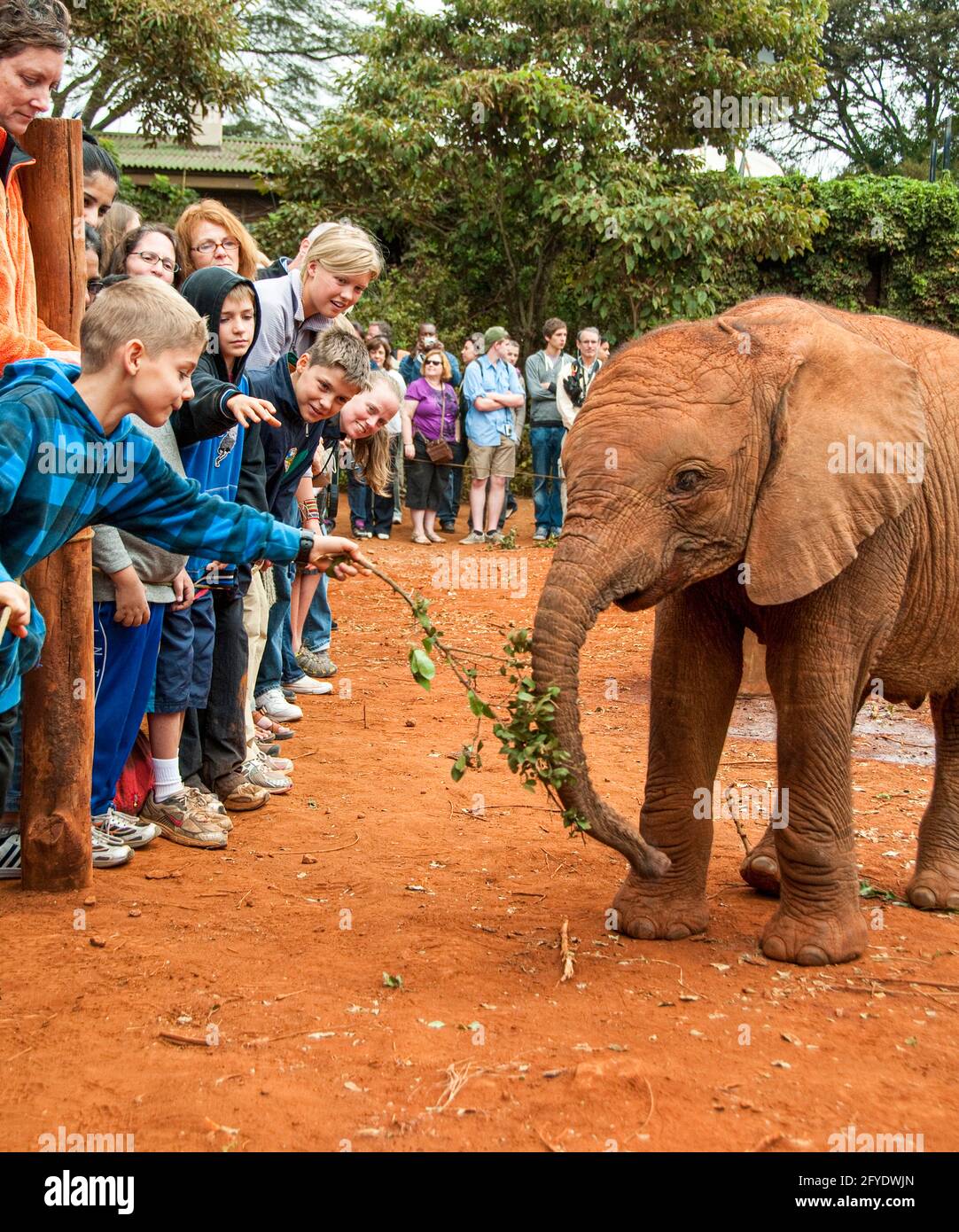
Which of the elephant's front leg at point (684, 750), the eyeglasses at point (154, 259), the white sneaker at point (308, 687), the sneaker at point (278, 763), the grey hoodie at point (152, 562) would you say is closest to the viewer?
the elephant's front leg at point (684, 750)

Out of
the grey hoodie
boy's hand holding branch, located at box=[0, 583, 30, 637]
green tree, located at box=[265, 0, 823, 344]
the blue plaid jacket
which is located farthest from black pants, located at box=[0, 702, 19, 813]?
green tree, located at box=[265, 0, 823, 344]

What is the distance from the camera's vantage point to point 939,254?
25.4 metres

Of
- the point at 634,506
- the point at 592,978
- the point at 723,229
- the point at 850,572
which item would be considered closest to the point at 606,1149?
the point at 592,978

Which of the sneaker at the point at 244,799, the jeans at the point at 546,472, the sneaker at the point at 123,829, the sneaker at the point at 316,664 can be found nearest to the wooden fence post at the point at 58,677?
A: the sneaker at the point at 123,829

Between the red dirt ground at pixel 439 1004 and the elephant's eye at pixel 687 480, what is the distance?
1.77m

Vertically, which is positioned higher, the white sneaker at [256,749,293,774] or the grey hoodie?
the grey hoodie

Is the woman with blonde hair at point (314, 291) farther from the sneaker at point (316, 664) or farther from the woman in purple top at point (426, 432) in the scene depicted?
the woman in purple top at point (426, 432)

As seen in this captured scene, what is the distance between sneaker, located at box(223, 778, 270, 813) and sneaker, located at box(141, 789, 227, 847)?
45 centimetres

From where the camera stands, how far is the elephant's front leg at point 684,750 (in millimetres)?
5215

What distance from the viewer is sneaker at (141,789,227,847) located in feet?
19.9

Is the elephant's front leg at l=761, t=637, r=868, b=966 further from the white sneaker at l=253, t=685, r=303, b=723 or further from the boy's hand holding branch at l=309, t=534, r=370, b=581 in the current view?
the white sneaker at l=253, t=685, r=303, b=723

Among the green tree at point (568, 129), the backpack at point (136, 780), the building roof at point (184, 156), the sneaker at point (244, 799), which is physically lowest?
the sneaker at point (244, 799)

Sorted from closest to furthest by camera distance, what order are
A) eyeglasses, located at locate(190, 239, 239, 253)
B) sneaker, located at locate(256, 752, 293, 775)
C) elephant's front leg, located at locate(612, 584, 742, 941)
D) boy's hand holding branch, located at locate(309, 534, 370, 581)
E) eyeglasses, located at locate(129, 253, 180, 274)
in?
boy's hand holding branch, located at locate(309, 534, 370, 581), elephant's front leg, located at locate(612, 584, 742, 941), eyeglasses, located at locate(129, 253, 180, 274), eyeglasses, located at locate(190, 239, 239, 253), sneaker, located at locate(256, 752, 293, 775)

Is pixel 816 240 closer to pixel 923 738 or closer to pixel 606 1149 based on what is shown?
pixel 923 738
